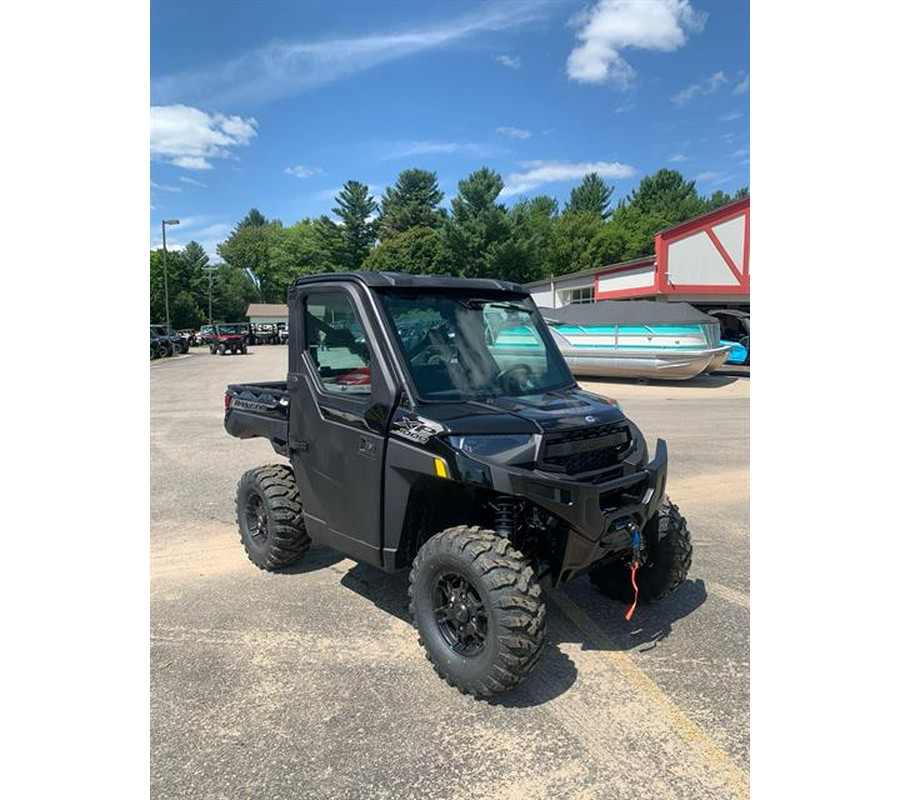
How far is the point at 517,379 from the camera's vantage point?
3.95 meters

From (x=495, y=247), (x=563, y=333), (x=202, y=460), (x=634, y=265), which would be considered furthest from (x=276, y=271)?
(x=202, y=460)

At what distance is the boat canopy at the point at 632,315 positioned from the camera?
19.2m

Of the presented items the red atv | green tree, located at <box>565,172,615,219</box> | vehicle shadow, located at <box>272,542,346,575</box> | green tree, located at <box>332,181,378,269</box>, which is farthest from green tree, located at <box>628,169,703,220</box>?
vehicle shadow, located at <box>272,542,346,575</box>

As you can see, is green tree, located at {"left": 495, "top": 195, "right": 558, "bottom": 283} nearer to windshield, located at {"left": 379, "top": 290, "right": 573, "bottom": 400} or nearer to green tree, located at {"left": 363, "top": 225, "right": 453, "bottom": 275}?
green tree, located at {"left": 363, "top": 225, "right": 453, "bottom": 275}

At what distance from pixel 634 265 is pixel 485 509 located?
91.0ft

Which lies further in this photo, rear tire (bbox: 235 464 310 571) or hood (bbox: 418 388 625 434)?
rear tire (bbox: 235 464 310 571)

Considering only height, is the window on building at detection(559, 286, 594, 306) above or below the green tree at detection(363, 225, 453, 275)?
below

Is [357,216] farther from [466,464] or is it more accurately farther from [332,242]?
[466,464]

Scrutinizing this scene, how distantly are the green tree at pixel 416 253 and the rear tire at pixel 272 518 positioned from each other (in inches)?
2041

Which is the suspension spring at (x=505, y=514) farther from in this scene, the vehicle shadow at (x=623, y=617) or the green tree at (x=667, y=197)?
the green tree at (x=667, y=197)

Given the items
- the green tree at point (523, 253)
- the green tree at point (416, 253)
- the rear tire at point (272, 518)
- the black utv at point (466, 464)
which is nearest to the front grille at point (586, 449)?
the black utv at point (466, 464)

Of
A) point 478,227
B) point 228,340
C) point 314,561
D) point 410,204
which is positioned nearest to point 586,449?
point 314,561

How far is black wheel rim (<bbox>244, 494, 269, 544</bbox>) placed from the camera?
4.89 metres

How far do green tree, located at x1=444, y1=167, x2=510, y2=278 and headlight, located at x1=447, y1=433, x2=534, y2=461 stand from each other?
166 feet
